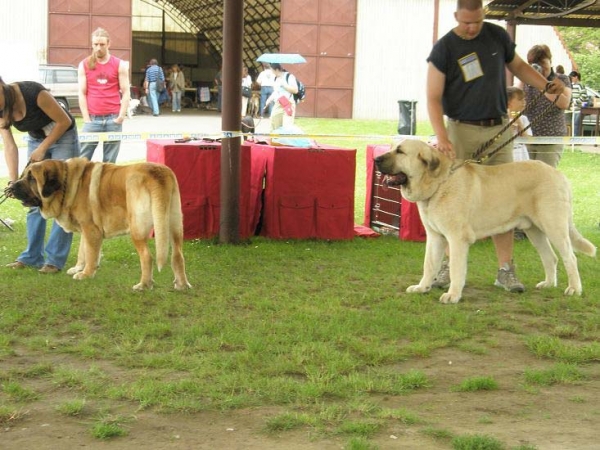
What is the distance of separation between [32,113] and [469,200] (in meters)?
3.39

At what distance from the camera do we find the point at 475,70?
654 centimetres

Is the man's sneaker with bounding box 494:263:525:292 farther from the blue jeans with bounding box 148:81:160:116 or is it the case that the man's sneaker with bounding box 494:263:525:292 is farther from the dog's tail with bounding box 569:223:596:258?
the blue jeans with bounding box 148:81:160:116

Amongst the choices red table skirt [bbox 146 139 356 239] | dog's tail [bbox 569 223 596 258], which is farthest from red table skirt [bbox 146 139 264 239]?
dog's tail [bbox 569 223 596 258]

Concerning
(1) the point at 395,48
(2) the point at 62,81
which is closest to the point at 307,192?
(2) the point at 62,81

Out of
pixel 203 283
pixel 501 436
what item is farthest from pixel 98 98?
pixel 501 436

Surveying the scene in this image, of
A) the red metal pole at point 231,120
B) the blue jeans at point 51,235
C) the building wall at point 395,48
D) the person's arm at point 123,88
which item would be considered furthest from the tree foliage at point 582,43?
the blue jeans at point 51,235

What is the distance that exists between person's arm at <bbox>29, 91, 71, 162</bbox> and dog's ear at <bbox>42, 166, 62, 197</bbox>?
0.34 m

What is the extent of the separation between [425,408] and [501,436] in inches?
18.7

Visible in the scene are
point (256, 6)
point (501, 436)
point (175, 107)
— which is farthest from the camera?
point (256, 6)

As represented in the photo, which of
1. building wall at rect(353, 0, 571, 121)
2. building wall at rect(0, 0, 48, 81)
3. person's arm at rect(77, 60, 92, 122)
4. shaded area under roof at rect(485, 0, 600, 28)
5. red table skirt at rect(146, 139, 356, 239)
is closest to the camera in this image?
red table skirt at rect(146, 139, 356, 239)

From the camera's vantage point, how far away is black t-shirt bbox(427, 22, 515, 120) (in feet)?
21.4

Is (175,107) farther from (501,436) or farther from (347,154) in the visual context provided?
(501,436)

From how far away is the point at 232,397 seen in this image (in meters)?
4.27

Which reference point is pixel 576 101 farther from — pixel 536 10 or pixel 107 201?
pixel 107 201
